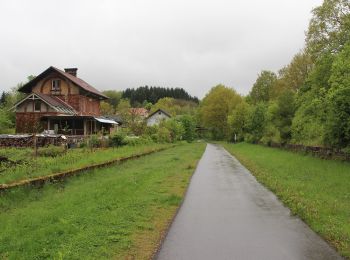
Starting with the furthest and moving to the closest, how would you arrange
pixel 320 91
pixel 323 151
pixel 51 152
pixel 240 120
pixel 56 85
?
pixel 240 120
pixel 56 85
pixel 323 151
pixel 320 91
pixel 51 152

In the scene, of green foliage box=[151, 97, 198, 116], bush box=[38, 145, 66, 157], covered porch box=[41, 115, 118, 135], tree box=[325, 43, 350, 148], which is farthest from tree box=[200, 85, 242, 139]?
bush box=[38, 145, 66, 157]

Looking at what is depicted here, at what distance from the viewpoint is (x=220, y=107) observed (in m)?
94.3

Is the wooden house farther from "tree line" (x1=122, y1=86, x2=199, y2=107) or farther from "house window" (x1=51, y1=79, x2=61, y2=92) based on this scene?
"tree line" (x1=122, y1=86, x2=199, y2=107)

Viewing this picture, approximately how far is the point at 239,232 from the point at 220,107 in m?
86.2

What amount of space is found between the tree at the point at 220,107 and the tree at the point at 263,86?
3.88m

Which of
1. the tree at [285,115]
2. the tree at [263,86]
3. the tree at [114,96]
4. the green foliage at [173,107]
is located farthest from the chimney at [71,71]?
Answer: the tree at [114,96]

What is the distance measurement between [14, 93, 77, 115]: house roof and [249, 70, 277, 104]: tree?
149ft

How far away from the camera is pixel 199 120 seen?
111500mm

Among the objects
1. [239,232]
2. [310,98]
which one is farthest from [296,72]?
[239,232]

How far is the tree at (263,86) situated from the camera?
89.8 metres

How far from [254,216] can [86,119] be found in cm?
4571

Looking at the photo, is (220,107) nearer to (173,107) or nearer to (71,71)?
(71,71)

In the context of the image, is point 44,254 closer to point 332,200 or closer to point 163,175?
point 332,200

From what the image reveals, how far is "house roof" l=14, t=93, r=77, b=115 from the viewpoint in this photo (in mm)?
51628
